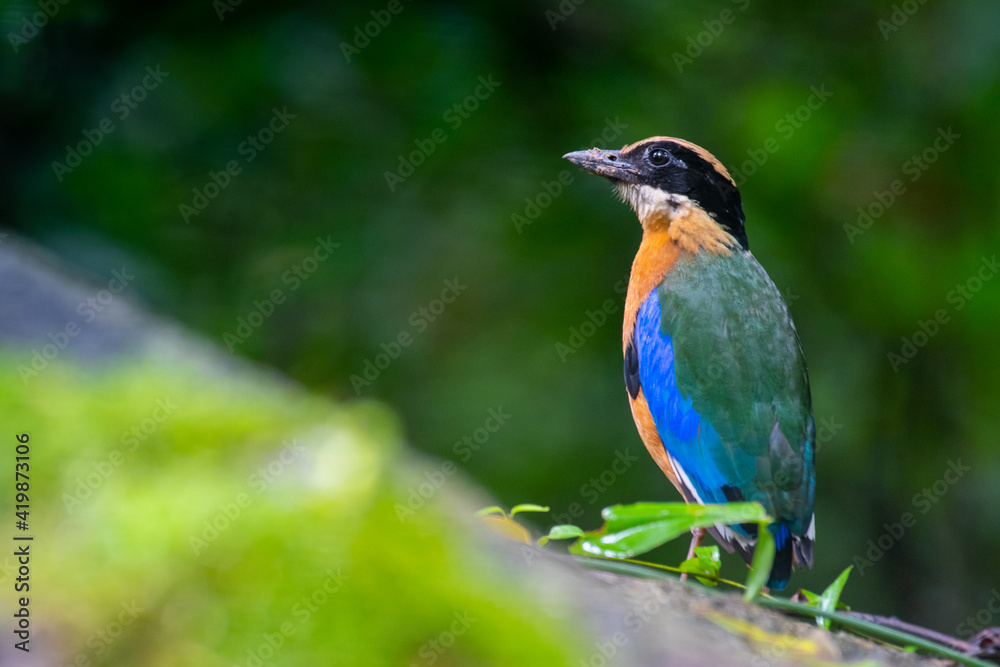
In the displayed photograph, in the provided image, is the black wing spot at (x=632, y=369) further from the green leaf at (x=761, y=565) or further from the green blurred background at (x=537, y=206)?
the green leaf at (x=761, y=565)

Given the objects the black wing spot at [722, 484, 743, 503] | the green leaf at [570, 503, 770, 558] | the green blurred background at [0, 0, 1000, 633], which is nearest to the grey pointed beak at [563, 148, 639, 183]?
the green blurred background at [0, 0, 1000, 633]

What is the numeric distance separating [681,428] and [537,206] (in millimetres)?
2348

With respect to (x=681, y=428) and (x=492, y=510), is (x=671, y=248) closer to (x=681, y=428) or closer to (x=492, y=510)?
(x=681, y=428)

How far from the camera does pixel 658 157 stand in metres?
4.96

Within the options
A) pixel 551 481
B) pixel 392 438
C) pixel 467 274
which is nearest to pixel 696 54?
pixel 467 274

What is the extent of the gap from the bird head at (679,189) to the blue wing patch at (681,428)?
47cm

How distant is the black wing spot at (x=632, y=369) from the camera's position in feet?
15.0

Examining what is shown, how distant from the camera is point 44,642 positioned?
1173 mm

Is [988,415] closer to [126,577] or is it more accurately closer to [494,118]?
[494,118]

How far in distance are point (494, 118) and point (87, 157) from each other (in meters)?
2.28

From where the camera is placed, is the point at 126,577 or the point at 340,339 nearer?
the point at 126,577

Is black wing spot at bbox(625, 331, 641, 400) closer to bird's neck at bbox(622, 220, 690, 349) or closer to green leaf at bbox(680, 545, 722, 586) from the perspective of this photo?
bird's neck at bbox(622, 220, 690, 349)

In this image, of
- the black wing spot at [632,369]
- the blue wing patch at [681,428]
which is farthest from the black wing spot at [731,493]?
the black wing spot at [632,369]

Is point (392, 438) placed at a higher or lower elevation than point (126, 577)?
higher
